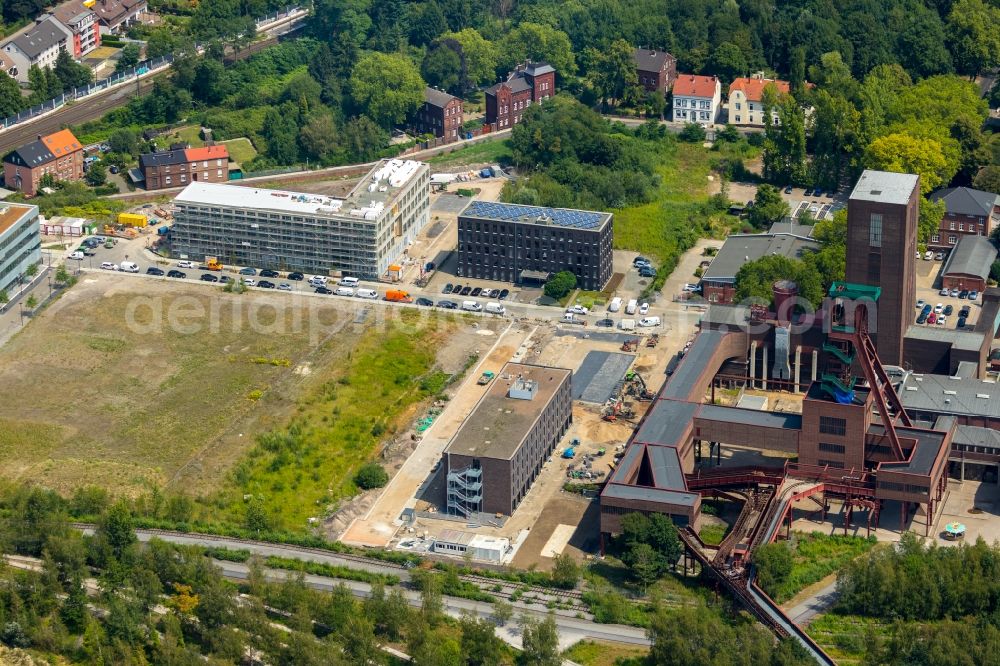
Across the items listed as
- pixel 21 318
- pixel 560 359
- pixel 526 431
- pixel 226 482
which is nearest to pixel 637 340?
pixel 560 359

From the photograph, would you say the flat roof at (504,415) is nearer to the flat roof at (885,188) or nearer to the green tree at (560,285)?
the green tree at (560,285)

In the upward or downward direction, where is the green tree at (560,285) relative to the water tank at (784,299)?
downward

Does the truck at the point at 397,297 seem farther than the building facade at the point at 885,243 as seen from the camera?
Yes

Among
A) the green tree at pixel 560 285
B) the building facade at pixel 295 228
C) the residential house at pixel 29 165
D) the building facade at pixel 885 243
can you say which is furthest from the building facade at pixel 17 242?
the building facade at pixel 885 243

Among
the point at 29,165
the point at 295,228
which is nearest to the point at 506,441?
the point at 295,228

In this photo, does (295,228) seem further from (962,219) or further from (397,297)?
(962,219)
